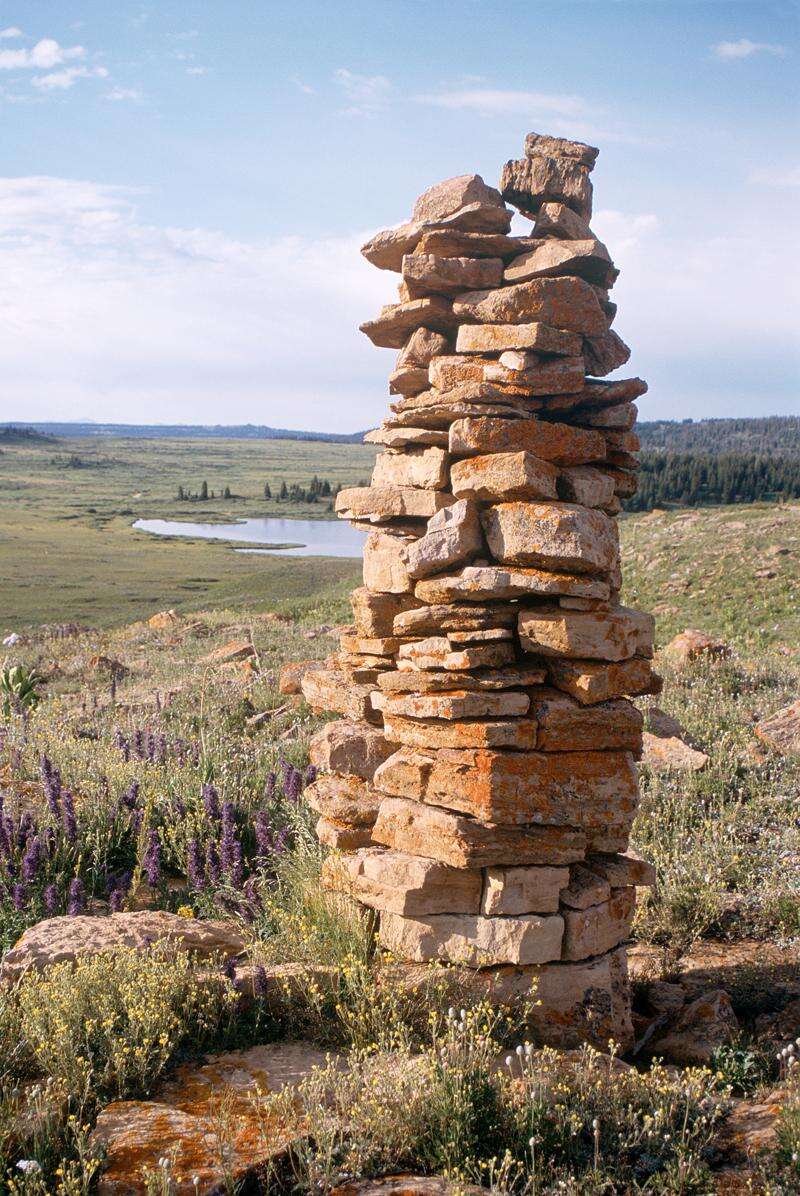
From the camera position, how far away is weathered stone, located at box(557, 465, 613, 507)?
6129 millimetres

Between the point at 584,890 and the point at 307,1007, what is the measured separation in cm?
176

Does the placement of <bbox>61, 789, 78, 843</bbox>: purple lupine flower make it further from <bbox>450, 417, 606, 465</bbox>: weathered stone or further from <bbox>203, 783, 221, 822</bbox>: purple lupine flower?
<bbox>450, 417, 606, 465</bbox>: weathered stone

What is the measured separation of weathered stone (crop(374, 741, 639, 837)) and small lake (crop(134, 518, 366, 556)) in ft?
152

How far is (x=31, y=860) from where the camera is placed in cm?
670

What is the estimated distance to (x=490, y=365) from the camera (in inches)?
241

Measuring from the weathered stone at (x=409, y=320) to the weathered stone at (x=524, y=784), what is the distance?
2.85 meters

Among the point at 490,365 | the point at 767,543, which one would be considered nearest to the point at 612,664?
the point at 490,365

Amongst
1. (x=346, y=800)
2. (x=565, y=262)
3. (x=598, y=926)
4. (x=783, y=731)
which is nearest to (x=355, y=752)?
(x=346, y=800)

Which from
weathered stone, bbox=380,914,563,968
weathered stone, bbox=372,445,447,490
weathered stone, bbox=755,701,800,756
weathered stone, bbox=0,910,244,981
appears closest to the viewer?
weathered stone, bbox=0,910,244,981

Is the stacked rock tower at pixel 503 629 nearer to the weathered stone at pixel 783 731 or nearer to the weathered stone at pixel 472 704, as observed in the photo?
the weathered stone at pixel 472 704

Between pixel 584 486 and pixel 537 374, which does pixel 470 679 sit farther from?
pixel 537 374

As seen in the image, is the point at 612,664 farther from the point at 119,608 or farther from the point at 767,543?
the point at 119,608

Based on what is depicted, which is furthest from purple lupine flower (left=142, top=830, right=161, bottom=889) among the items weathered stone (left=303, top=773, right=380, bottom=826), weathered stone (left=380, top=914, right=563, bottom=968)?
weathered stone (left=380, top=914, right=563, bottom=968)

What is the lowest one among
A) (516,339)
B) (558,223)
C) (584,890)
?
(584,890)
